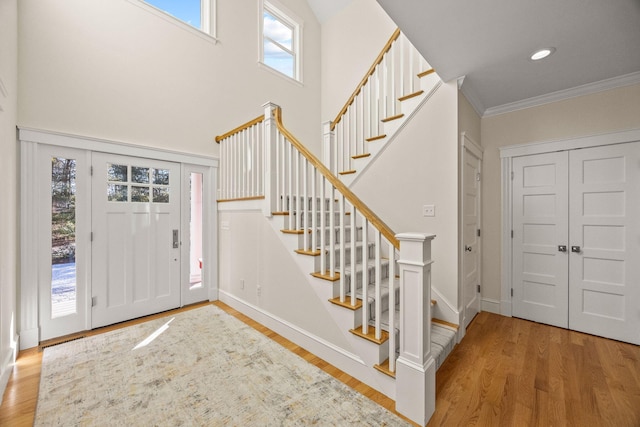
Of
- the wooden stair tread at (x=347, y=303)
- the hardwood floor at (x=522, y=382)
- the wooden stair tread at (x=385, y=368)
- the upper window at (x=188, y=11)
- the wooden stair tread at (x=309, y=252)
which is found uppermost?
the upper window at (x=188, y=11)

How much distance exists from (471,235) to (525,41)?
189 centimetres

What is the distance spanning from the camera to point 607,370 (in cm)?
210

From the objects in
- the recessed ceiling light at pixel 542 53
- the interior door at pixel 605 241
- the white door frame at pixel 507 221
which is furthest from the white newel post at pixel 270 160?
the interior door at pixel 605 241

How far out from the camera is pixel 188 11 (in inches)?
143

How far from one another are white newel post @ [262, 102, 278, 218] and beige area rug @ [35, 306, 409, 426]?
139 centimetres

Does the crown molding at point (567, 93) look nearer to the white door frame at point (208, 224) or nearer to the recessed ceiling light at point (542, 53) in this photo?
the recessed ceiling light at point (542, 53)

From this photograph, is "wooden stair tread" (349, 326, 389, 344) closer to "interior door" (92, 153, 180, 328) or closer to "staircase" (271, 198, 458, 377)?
"staircase" (271, 198, 458, 377)

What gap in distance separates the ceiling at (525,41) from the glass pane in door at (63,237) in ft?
10.9

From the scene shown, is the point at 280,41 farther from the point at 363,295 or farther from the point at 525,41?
the point at 363,295

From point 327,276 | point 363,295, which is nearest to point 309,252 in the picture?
point 327,276

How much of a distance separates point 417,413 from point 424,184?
6.48 feet

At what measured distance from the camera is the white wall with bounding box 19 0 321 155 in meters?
2.53

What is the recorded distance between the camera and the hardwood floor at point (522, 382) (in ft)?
5.38

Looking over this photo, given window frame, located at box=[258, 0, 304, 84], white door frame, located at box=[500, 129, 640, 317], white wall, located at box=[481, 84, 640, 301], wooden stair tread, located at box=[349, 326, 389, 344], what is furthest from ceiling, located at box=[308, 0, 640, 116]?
window frame, located at box=[258, 0, 304, 84]
